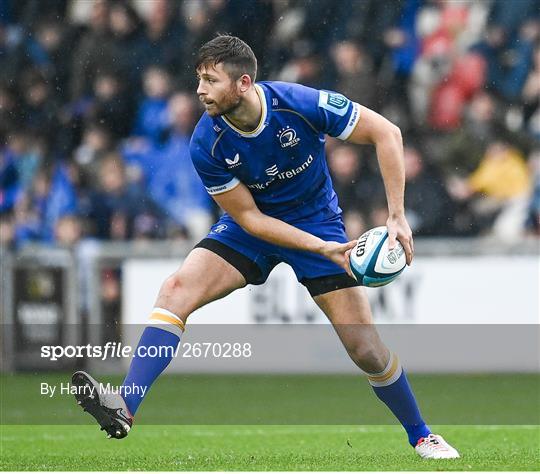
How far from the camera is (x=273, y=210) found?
21.0 feet

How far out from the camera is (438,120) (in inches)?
488

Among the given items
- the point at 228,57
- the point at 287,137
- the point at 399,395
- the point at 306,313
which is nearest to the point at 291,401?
the point at 306,313

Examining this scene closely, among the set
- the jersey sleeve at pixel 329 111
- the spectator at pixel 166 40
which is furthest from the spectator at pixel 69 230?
the jersey sleeve at pixel 329 111

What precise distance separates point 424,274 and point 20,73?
15.5 feet

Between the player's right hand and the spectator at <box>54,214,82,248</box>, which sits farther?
the spectator at <box>54,214,82,248</box>

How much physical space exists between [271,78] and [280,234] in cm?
652

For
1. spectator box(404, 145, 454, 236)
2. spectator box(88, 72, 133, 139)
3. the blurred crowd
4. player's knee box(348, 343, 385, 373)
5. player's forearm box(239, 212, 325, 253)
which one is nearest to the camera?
player's forearm box(239, 212, 325, 253)

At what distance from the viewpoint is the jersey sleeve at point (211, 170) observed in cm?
620

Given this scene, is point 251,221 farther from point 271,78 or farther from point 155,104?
point 155,104

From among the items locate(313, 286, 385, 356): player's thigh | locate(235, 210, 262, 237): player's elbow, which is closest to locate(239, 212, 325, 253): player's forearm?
locate(235, 210, 262, 237): player's elbow

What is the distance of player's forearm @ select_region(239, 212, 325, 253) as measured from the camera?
6.18 m

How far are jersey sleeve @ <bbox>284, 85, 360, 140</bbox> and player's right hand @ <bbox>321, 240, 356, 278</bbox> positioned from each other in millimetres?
485

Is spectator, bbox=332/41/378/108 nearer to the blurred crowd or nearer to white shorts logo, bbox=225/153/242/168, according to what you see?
the blurred crowd

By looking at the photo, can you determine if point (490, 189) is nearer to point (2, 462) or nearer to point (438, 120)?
point (438, 120)
